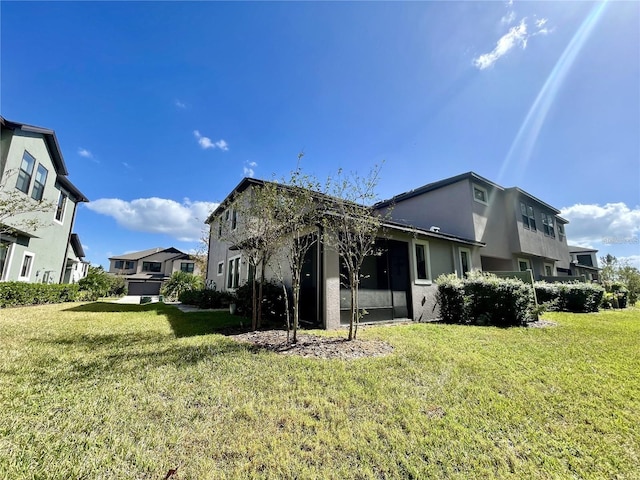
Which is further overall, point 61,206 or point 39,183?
point 61,206

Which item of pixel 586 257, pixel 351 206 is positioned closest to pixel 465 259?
pixel 351 206

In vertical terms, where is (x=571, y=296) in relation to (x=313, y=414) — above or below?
above

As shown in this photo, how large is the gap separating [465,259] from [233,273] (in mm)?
12297

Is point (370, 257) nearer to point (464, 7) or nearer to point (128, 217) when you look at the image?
point (464, 7)

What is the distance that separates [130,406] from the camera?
3.13 m

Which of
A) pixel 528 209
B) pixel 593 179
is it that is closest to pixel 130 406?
pixel 593 179

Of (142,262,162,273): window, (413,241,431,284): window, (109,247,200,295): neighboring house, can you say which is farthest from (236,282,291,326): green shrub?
(142,262,162,273): window

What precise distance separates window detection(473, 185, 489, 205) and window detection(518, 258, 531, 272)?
5421 mm

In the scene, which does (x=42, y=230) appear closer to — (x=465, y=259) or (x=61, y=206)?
(x=61, y=206)

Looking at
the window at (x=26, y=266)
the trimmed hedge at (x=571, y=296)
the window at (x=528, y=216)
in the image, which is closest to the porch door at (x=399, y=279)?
the trimmed hedge at (x=571, y=296)

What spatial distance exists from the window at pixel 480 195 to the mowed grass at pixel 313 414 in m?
11.9

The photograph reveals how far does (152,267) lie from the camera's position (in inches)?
1838

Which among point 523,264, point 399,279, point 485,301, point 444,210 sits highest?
point 444,210

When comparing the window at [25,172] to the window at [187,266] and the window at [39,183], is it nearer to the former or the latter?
the window at [39,183]
